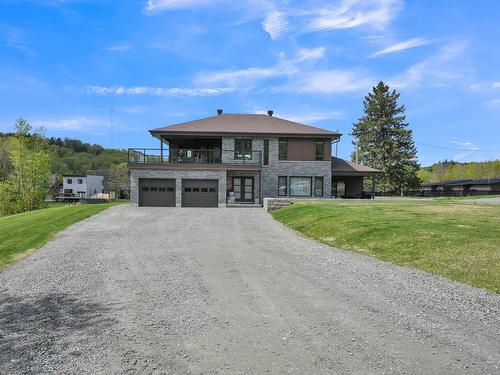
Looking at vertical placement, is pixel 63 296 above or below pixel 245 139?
below

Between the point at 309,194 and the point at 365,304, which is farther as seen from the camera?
the point at 309,194

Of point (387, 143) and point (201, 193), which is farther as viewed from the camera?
point (387, 143)

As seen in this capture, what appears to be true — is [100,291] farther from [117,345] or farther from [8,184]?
[8,184]

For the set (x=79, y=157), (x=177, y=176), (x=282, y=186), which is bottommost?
(x=282, y=186)

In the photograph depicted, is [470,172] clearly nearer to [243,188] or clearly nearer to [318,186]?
[318,186]

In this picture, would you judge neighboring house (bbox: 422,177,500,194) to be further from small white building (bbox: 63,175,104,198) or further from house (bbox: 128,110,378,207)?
small white building (bbox: 63,175,104,198)

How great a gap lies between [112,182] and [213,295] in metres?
78.9

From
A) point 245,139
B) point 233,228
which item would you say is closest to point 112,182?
point 245,139

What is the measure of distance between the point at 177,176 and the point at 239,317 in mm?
22355

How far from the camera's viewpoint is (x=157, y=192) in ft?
89.6

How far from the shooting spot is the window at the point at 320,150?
30.0 meters

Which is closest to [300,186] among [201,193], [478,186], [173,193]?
[201,193]

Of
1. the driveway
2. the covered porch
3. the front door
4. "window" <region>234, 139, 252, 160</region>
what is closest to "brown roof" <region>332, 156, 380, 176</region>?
the covered porch

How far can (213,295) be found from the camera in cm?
672
